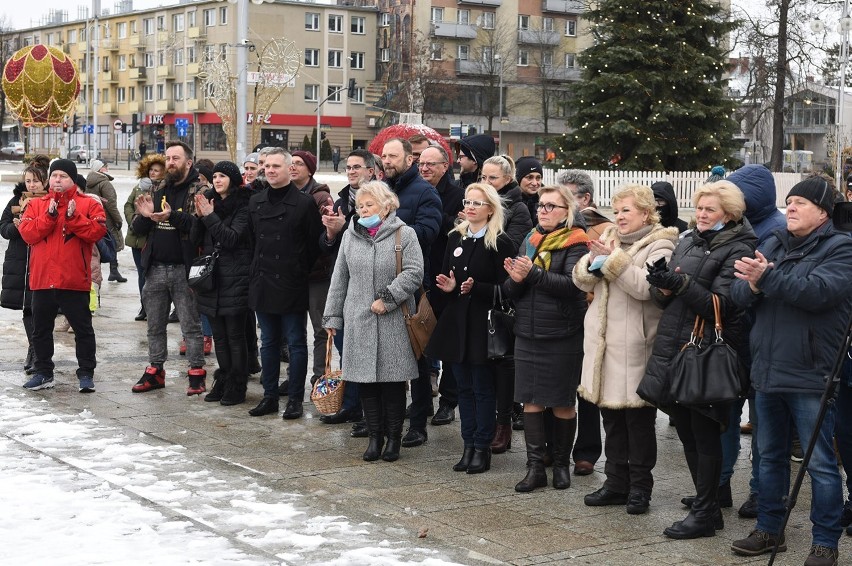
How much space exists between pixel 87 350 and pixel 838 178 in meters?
33.0

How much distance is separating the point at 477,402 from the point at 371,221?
1434mm

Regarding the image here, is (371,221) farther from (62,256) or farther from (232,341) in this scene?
(62,256)

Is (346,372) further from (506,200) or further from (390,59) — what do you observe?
(390,59)

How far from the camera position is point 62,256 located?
10.1 m

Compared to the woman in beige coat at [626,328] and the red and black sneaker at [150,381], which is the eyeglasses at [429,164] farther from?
the red and black sneaker at [150,381]

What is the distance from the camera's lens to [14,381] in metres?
10.9

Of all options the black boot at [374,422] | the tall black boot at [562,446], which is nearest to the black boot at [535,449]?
the tall black boot at [562,446]

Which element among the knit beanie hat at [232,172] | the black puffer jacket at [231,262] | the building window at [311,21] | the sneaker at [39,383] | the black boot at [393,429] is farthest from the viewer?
the building window at [311,21]

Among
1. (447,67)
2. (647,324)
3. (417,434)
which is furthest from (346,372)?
(447,67)

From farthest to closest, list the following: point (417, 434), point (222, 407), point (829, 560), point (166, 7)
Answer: point (166, 7)
point (222, 407)
point (417, 434)
point (829, 560)

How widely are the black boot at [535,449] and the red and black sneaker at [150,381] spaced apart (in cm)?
432

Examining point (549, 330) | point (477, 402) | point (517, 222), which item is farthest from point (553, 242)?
point (477, 402)

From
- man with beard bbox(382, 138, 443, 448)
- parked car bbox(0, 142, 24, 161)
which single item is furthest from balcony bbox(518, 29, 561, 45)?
man with beard bbox(382, 138, 443, 448)

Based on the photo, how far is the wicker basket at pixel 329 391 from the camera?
8.43m
